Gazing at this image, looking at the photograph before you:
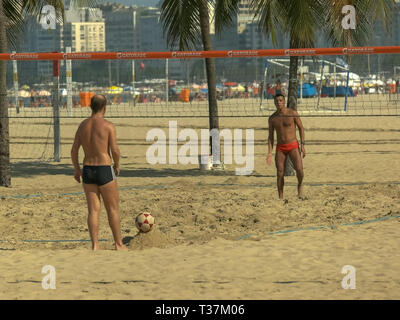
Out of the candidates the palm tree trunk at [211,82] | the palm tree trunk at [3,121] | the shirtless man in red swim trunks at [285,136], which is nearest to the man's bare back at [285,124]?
the shirtless man in red swim trunks at [285,136]

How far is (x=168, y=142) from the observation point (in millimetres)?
21359

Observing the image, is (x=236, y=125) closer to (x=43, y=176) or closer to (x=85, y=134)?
(x=43, y=176)

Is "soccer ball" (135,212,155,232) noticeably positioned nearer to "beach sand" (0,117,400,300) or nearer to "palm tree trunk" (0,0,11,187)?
"beach sand" (0,117,400,300)

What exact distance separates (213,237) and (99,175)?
1.52 m

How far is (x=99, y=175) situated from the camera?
24.2 ft

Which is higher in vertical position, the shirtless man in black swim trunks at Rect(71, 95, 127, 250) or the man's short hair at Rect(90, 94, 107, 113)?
the man's short hair at Rect(90, 94, 107, 113)

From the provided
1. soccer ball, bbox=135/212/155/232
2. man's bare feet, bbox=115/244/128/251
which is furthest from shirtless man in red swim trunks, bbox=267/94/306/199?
man's bare feet, bbox=115/244/128/251

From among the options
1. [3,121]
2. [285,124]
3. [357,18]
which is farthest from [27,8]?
[285,124]

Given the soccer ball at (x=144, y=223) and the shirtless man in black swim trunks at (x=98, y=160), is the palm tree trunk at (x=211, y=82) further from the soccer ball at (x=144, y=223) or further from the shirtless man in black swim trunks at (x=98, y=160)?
the shirtless man in black swim trunks at (x=98, y=160)

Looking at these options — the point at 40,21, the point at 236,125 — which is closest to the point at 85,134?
the point at 40,21

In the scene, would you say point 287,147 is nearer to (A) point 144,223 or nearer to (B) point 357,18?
(A) point 144,223

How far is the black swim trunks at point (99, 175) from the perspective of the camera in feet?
24.2

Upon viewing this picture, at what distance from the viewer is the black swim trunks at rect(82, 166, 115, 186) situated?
24.2 ft

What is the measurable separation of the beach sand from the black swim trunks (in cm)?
66
